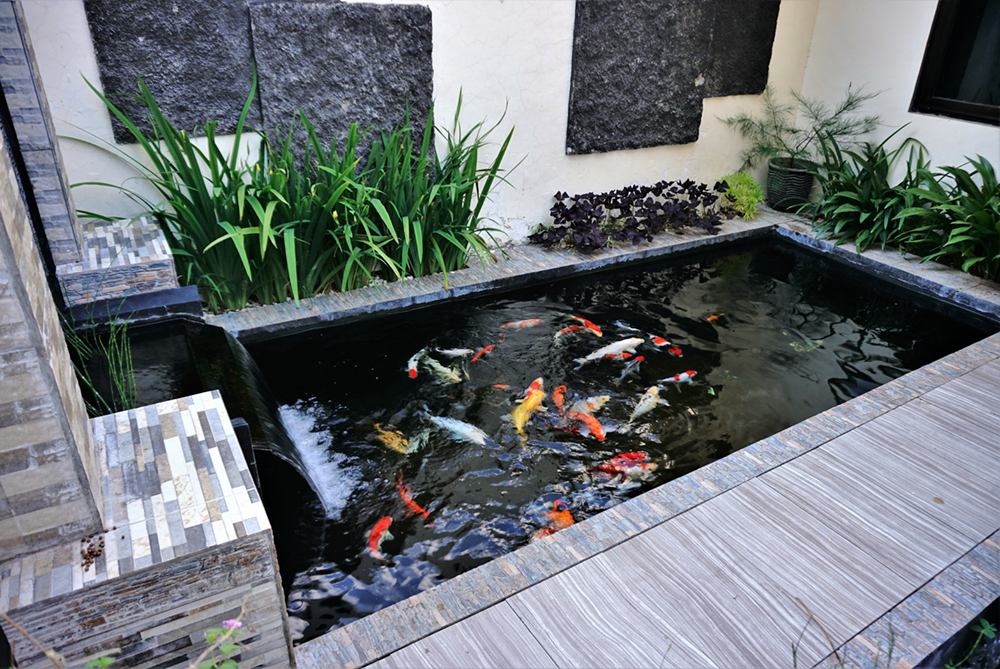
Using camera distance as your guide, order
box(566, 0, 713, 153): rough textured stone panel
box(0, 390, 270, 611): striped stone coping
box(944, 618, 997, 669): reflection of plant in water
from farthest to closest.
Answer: box(566, 0, 713, 153): rough textured stone panel → box(944, 618, 997, 669): reflection of plant in water → box(0, 390, 270, 611): striped stone coping

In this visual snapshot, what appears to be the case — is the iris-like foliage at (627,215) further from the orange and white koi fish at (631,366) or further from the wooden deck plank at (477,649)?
the wooden deck plank at (477,649)

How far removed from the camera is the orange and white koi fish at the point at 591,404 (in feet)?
8.75

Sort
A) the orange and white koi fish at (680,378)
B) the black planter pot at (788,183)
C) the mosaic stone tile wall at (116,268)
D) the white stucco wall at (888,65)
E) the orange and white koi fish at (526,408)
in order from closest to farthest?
the mosaic stone tile wall at (116,268)
the orange and white koi fish at (526,408)
the orange and white koi fish at (680,378)
the white stucco wall at (888,65)
the black planter pot at (788,183)

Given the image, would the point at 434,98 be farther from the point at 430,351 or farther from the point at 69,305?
the point at 69,305

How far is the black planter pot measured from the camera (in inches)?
198

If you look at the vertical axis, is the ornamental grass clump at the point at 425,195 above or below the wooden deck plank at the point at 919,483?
above

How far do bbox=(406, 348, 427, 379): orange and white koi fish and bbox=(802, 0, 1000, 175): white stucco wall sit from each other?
13.4ft

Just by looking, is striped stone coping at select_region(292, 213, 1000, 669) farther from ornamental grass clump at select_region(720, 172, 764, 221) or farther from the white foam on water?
ornamental grass clump at select_region(720, 172, 764, 221)

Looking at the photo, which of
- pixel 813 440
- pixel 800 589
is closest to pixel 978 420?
pixel 813 440

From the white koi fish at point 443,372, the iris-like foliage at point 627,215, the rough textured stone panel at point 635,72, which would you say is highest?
the rough textured stone panel at point 635,72

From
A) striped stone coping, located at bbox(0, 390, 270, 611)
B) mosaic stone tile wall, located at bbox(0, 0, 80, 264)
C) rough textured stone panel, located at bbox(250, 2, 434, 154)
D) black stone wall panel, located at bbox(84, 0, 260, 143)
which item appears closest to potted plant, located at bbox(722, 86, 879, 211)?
rough textured stone panel, located at bbox(250, 2, 434, 154)

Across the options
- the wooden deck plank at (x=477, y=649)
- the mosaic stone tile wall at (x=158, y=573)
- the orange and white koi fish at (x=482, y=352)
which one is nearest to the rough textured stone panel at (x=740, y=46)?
the orange and white koi fish at (x=482, y=352)

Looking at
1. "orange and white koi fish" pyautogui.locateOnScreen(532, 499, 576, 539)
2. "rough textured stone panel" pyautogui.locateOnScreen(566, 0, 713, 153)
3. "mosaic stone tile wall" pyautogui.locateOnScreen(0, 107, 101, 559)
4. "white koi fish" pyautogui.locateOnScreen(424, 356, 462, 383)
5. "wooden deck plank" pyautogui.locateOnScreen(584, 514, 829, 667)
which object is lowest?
"orange and white koi fish" pyautogui.locateOnScreen(532, 499, 576, 539)

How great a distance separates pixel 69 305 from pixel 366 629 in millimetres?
1792
